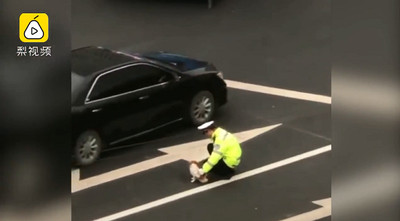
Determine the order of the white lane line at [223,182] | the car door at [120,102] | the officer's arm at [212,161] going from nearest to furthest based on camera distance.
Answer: the car door at [120,102] → the white lane line at [223,182] → the officer's arm at [212,161]

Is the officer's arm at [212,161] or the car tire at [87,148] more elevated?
the car tire at [87,148]

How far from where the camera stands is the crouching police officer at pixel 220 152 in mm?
6539

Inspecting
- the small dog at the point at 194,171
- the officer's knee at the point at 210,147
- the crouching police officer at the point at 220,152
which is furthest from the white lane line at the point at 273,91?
the small dog at the point at 194,171

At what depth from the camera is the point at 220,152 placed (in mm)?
6547

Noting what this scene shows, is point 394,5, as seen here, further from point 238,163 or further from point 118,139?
point 118,139

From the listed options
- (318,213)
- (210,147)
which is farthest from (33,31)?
(318,213)

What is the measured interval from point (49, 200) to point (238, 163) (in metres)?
1.70

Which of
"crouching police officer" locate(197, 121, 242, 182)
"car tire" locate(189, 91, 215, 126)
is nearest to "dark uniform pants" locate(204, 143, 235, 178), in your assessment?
"crouching police officer" locate(197, 121, 242, 182)

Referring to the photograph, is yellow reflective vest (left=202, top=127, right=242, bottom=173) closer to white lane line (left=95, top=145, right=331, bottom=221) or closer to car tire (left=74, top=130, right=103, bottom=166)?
white lane line (left=95, top=145, right=331, bottom=221)

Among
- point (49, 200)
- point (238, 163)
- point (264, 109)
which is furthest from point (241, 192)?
point (49, 200)

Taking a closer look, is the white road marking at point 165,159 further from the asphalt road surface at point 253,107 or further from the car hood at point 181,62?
the car hood at point 181,62

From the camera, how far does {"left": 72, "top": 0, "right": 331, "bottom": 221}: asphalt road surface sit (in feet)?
21.3

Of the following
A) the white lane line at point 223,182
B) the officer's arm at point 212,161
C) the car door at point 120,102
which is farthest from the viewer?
the officer's arm at point 212,161

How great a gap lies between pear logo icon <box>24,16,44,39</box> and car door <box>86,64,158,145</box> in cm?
64
